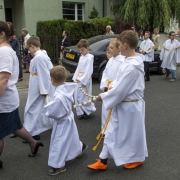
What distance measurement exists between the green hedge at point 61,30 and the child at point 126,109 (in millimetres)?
9571

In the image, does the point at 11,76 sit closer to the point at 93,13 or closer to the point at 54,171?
the point at 54,171

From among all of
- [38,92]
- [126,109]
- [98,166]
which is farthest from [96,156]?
[38,92]

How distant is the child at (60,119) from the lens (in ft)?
11.1

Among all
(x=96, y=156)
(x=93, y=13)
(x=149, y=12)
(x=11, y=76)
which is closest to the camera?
(x=11, y=76)

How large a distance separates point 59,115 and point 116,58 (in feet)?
5.39

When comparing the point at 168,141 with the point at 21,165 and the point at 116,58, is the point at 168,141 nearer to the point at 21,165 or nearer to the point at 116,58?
the point at 116,58

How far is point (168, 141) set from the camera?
4.62m

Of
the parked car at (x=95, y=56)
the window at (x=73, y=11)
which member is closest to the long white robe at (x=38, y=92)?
the parked car at (x=95, y=56)

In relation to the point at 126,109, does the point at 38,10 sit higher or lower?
higher

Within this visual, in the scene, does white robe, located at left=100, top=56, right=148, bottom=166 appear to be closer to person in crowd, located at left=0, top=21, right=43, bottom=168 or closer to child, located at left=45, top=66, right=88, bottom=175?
child, located at left=45, top=66, right=88, bottom=175

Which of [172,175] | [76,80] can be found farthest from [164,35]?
[172,175]

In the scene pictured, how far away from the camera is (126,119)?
11.2 feet

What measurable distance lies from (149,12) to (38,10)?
6752mm

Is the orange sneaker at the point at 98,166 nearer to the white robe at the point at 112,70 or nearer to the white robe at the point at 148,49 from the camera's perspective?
the white robe at the point at 112,70
